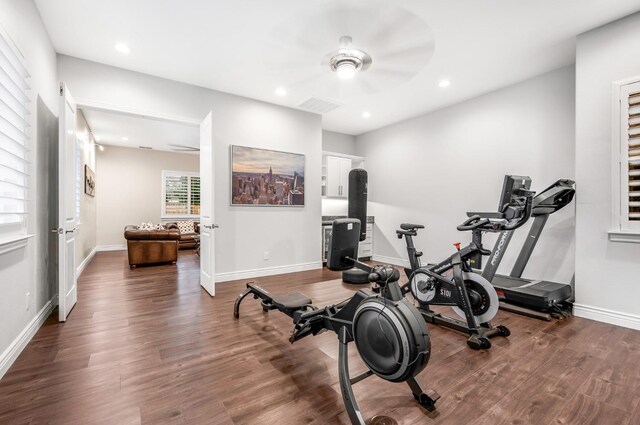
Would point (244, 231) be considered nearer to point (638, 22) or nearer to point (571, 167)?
point (571, 167)

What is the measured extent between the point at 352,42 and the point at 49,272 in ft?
13.4

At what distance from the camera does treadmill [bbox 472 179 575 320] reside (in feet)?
9.83

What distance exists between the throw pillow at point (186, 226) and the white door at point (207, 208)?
526 cm

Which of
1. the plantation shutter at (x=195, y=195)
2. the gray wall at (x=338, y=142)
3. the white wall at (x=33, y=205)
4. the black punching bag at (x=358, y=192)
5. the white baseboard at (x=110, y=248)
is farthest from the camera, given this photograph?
the plantation shutter at (x=195, y=195)

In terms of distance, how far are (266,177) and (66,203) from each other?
2629mm

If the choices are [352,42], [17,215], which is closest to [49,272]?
[17,215]

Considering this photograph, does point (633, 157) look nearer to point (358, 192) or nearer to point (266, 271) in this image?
point (358, 192)

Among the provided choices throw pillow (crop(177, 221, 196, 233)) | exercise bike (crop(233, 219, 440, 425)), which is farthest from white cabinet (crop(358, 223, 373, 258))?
throw pillow (crop(177, 221, 196, 233))

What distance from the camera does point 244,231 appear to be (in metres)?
4.67

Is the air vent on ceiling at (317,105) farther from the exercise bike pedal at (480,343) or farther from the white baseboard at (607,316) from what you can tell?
the white baseboard at (607,316)

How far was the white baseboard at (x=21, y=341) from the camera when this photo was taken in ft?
6.35

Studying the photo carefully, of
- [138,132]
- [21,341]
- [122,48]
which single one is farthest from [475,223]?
[138,132]

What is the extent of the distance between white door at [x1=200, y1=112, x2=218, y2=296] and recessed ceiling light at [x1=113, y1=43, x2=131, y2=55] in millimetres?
1068

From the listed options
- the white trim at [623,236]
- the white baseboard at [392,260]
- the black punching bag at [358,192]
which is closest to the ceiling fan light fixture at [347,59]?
the black punching bag at [358,192]
